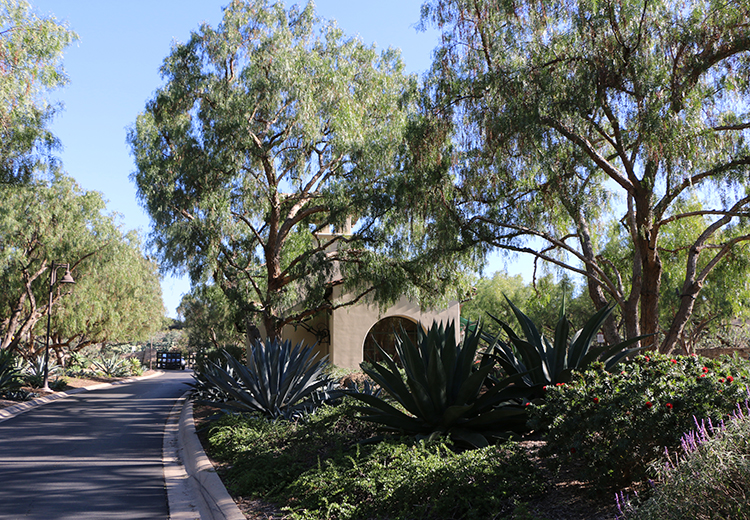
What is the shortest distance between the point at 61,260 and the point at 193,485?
2219 cm

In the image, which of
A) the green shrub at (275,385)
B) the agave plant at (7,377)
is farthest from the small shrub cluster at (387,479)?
the agave plant at (7,377)

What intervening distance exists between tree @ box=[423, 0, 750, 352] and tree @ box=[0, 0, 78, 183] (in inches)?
409

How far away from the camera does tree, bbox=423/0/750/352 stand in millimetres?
9320

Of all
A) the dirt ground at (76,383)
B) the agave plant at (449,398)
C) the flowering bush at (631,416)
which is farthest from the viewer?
the dirt ground at (76,383)

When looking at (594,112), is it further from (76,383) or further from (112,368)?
(112,368)

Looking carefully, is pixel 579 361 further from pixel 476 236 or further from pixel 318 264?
pixel 318 264

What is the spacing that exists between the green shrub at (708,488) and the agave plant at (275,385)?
6.90 m

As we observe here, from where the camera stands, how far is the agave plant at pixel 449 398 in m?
5.92

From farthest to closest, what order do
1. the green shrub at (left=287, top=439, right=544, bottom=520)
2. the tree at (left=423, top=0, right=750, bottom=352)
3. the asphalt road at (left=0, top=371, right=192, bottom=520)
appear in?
the tree at (left=423, top=0, right=750, bottom=352) → the asphalt road at (left=0, top=371, right=192, bottom=520) → the green shrub at (left=287, top=439, right=544, bottom=520)

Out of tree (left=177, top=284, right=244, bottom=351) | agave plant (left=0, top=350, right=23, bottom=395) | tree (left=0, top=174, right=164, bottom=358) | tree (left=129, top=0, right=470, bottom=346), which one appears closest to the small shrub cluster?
tree (left=129, top=0, right=470, bottom=346)

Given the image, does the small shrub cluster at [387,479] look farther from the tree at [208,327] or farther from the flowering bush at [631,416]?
the tree at [208,327]

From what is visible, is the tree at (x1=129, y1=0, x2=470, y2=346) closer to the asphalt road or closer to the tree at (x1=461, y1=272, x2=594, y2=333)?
the asphalt road

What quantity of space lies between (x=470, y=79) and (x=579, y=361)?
692 centimetres

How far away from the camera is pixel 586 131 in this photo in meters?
10.7
